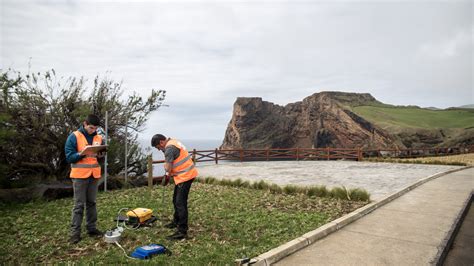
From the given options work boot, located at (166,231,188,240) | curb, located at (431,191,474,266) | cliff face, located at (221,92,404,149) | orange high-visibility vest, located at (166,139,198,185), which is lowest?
curb, located at (431,191,474,266)

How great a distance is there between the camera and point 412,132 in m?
49.8

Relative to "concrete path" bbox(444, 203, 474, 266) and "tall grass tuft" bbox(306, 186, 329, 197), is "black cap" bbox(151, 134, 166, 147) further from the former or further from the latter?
"tall grass tuft" bbox(306, 186, 329, 197)

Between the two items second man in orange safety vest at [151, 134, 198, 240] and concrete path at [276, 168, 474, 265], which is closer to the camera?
concrete path at [276, 168, 474, 265]

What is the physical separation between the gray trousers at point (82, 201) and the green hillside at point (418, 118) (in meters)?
56.4

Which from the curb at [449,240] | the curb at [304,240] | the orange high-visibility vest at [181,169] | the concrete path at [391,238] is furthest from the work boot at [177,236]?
the curb at [449,240]

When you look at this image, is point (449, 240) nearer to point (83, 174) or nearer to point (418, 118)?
point (83, 174)

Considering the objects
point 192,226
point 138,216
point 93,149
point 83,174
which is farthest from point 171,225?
point 93,149

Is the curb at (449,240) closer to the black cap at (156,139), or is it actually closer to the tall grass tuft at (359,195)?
the tall grass tuft at (359,195)

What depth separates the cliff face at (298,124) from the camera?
58.4m

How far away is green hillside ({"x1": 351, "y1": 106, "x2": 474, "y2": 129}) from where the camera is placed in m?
54.3

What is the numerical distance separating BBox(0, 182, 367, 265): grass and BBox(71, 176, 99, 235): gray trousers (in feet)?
0.87

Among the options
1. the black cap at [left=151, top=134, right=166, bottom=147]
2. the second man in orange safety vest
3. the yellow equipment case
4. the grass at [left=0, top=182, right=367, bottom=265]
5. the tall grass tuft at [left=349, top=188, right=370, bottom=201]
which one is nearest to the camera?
the grass at [left=0, top=182, right=367, bottom=265]

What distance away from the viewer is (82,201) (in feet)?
16.0

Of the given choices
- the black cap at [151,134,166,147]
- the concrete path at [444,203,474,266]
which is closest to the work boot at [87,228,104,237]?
the black cap at [151,134,166,147]
